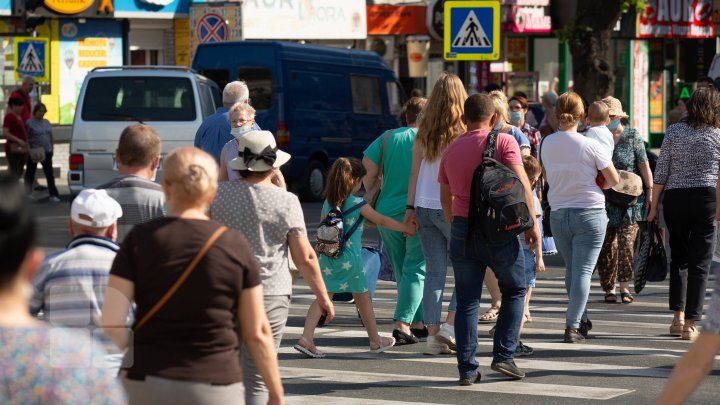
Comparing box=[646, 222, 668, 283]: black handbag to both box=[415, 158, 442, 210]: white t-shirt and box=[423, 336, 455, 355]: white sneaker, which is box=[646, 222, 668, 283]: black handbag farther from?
box=[415, 158, 442, 210]: white t-shirt

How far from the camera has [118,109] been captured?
19.0 m

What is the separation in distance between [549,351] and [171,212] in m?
5.29

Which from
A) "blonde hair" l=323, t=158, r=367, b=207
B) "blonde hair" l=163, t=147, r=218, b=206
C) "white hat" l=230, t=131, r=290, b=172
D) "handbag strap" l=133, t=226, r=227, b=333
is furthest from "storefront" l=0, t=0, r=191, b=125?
"handbag strap" l=133, t=226, r=227, b=333

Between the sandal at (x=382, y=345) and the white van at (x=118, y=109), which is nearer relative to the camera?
the sandal at (x=382, y=345)

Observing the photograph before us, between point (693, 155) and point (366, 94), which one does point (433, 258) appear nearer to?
point (693, 155)

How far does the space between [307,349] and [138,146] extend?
11.1 feet

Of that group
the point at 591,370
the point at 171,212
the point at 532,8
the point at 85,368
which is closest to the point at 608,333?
the point at 591,370

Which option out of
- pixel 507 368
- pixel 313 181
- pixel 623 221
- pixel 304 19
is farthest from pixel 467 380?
pixel 304 19

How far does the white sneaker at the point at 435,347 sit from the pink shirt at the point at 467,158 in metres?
1.53

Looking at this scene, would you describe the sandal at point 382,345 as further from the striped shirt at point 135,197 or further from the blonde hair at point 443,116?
the striped shirt at point 135,197

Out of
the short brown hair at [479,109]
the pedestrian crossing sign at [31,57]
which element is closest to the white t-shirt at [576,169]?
the short brown hair at [479,109]

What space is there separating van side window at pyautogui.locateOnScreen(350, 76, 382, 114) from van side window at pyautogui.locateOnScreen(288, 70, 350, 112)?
11.4 inches

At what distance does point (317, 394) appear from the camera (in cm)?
835

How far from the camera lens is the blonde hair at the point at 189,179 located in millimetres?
5004
